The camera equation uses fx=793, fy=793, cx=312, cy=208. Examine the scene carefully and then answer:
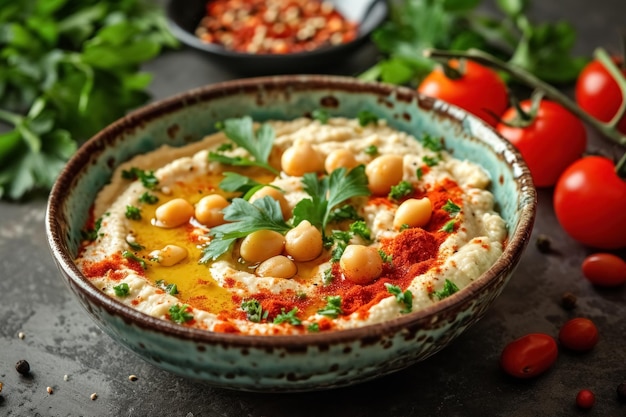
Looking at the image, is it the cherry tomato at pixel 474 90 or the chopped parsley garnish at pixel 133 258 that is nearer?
the chopped parsley garnish at pixel 133 258

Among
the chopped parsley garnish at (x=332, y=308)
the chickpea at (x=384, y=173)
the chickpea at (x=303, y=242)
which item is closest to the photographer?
the chopped parsley garnish at (x=332, y=308)

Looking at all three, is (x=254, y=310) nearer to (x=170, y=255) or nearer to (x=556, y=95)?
(x=170, y=255)

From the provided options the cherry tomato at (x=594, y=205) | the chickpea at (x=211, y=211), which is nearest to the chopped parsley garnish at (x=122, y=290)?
the chickpea at (x=211, y=211)

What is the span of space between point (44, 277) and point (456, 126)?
8.25ft

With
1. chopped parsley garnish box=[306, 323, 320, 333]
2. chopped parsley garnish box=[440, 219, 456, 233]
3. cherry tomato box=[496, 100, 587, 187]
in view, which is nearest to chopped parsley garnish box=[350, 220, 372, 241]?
chopped parsley garnish box=[440, 219, 456, 233]

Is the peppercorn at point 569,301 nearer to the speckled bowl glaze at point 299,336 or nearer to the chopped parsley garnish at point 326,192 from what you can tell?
the speckled bowl glaze at point 299,336

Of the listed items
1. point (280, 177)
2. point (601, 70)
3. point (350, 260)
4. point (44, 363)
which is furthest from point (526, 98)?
point (44, 363)

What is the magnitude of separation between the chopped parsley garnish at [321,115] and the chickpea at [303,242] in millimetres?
1091

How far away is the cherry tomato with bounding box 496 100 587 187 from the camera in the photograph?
499cm

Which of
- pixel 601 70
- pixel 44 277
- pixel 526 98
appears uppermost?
pixel 601 70

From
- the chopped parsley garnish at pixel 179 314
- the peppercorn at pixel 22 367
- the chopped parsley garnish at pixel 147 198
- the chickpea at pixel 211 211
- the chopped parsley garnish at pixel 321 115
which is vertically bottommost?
the peppercorn at pixel 22 367

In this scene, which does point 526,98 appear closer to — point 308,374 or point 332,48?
point 332,48

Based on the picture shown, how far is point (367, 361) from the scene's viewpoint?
3123 mm

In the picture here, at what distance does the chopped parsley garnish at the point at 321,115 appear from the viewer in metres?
4.74
